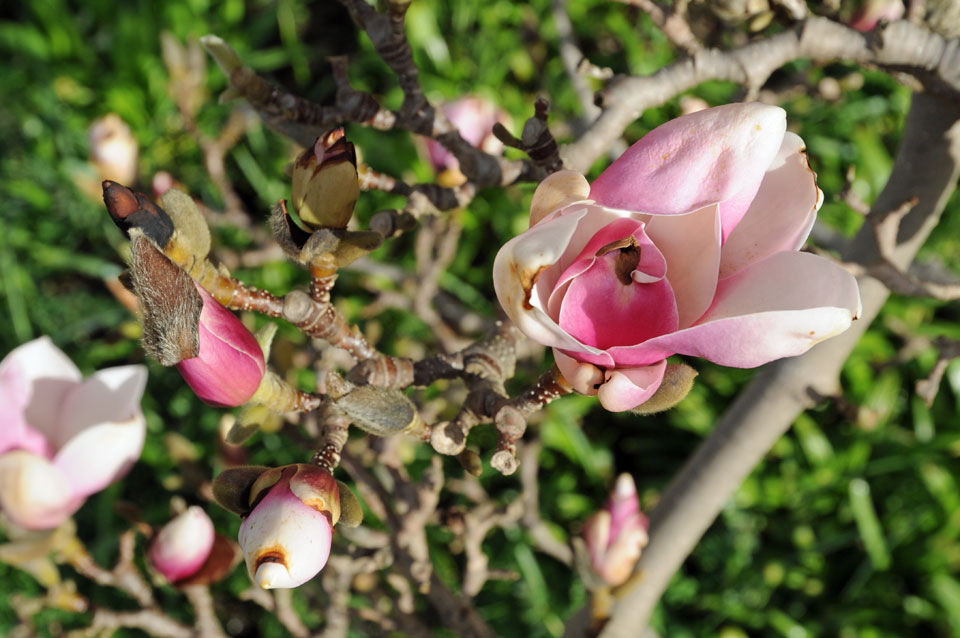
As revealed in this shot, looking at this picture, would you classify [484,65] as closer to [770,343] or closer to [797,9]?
[797,9]

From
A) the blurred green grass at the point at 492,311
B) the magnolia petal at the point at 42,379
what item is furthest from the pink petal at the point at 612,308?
the blurred green grass at the point at 492,311

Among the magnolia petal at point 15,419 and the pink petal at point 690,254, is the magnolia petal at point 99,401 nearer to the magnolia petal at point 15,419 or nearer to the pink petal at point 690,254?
the magnolia petal at point 15,419

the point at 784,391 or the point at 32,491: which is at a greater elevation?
the point at 784,391

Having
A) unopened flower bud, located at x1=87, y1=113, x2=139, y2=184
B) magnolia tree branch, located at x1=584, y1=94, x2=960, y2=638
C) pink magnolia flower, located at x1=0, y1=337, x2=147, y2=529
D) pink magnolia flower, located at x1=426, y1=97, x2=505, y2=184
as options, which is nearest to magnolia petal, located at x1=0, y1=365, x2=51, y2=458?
pink magnolia flower, located at x1=0, y1=337, x2=147, y2=529

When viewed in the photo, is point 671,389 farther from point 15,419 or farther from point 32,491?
point 15,419

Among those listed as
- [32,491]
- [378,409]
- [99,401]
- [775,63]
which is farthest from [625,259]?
[99,401]

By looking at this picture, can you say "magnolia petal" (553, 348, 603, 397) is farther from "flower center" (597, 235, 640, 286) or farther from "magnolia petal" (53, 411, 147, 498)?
"magnolia petal" (53, 411, 147, 498)

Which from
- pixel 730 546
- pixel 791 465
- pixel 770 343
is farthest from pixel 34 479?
pixel 791 465
